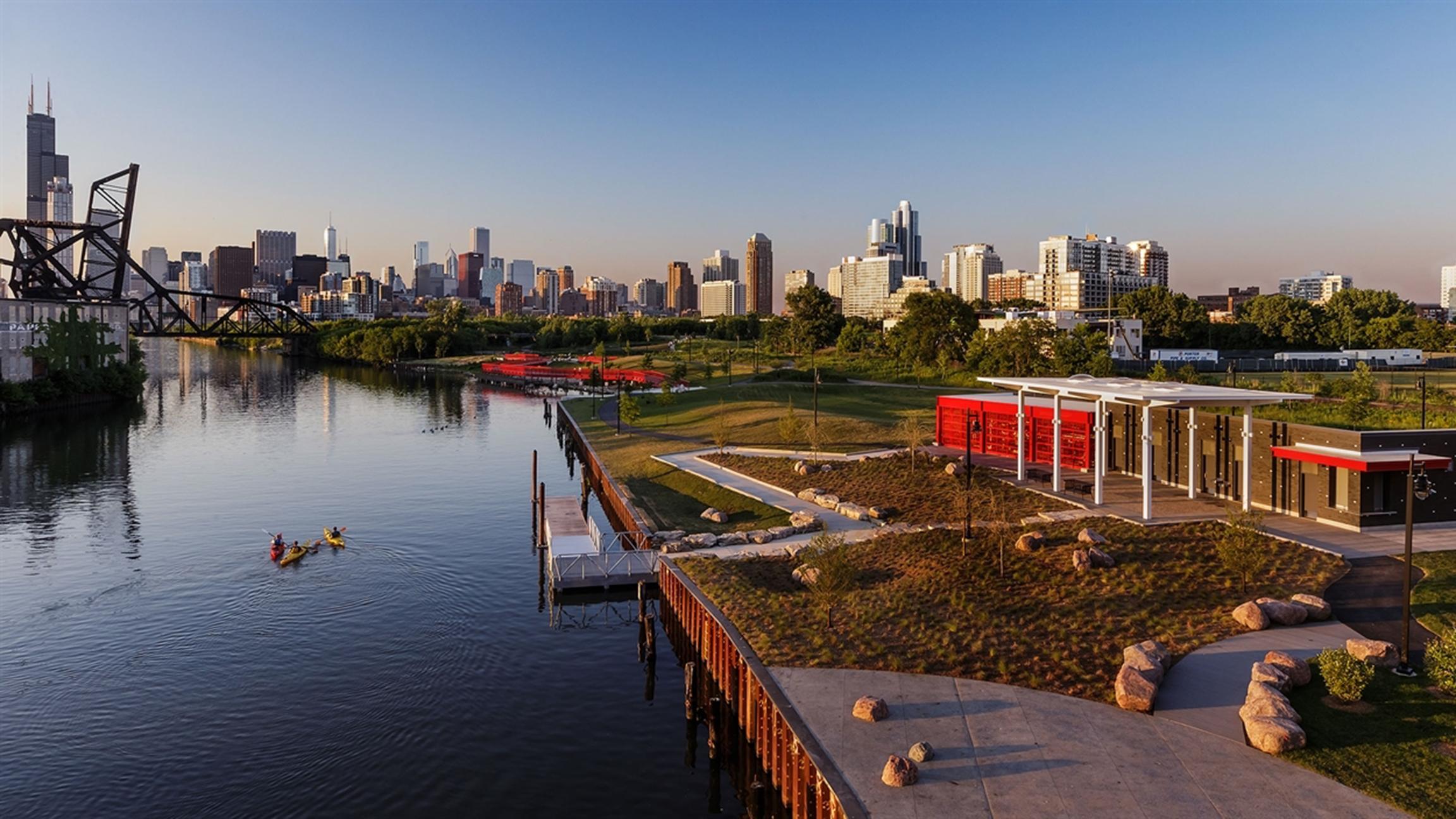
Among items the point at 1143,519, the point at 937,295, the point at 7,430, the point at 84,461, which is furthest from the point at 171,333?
the point at 1143,519

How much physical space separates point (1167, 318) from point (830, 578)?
15098cm

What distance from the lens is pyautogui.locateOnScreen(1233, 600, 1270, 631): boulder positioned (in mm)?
24688

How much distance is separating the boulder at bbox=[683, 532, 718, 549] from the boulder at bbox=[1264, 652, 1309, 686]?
65.4 feet

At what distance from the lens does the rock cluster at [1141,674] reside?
20.2 metres

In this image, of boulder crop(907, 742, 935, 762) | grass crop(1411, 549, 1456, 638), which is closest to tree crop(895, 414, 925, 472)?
grass crop(1411, 549, 1456, 638)

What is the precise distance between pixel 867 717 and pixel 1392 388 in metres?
71.1

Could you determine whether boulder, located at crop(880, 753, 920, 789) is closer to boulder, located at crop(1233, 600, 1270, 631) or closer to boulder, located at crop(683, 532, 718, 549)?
boulder, located at crop(1233, 600, 1270, 631)

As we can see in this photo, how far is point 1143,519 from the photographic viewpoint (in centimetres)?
3400

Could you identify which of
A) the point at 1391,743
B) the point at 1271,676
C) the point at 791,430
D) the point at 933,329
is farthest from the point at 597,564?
the point at 933,329

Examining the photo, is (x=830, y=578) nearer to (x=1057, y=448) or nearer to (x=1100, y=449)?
(x=1100, y=449)

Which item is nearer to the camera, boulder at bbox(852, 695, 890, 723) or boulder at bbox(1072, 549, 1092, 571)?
boulder at bbox(852, 695, 890, 723)

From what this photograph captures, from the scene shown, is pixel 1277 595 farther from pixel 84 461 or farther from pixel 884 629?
pixel 84 461

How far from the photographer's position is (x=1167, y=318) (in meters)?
158

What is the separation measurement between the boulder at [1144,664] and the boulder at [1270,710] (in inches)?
77.5
